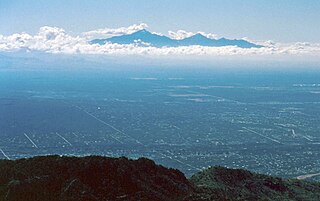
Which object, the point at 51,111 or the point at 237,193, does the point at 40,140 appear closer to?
the point at 51,111

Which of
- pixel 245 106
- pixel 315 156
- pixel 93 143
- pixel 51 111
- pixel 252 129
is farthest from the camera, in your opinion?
pixel 245 106

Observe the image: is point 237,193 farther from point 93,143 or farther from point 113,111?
point 113,111

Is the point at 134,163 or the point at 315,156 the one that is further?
the point at 315,156

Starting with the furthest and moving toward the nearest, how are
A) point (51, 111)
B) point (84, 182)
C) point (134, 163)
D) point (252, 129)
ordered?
point (51, 111)
point (252, 129)
point (134, 163)
point (84, 182)

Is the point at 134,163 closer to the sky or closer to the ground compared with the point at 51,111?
closer to the sky

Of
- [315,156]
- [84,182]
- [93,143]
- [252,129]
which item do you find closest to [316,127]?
[252,129]

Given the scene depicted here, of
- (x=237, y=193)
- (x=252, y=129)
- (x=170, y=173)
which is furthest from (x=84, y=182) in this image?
(x=252, y=129)

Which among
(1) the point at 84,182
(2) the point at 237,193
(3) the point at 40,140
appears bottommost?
(3) the point at 40,140
